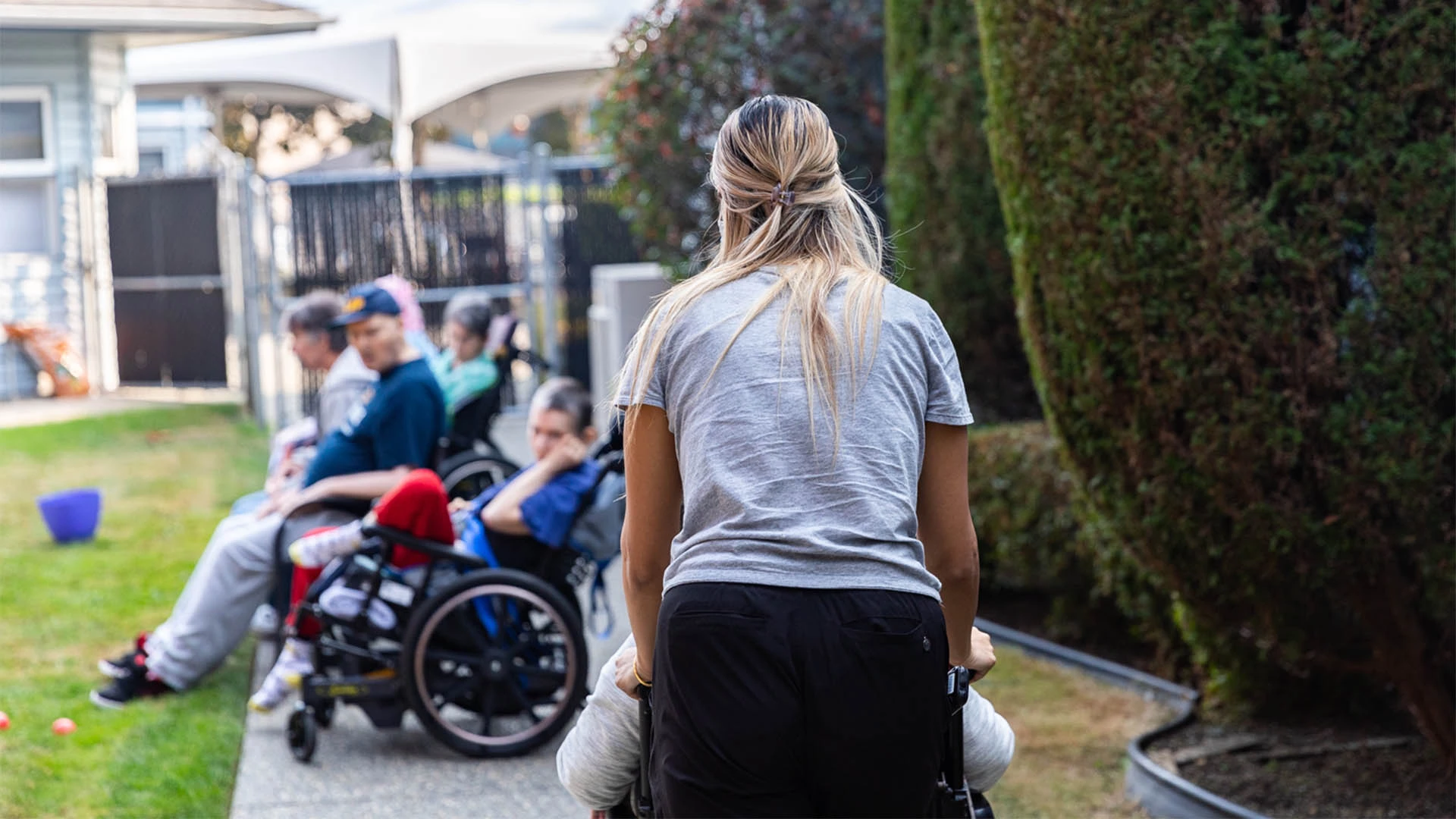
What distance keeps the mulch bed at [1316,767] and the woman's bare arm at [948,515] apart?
2281mm

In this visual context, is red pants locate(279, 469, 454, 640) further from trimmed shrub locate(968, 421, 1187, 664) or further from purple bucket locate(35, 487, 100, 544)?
purple bucket locate(35, 487, 100, 544)

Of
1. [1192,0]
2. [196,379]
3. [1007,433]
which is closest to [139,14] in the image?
[196,379]

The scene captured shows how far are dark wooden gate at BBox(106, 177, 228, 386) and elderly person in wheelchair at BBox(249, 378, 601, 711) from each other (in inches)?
445

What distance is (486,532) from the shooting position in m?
5.17

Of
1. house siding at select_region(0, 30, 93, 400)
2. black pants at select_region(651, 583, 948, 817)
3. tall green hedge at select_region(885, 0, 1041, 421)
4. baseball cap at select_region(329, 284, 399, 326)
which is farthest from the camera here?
house siding at select_region(0, 30, 93, 400)

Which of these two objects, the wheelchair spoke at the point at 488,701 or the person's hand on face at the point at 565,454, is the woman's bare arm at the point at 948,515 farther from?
the wheelchair spoke at the point at 488,701

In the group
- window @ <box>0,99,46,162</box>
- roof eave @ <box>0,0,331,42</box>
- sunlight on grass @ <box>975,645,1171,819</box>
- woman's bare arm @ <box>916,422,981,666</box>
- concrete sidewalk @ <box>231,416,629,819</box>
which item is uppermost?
roof eave @ <box>0,0,331,42</box>

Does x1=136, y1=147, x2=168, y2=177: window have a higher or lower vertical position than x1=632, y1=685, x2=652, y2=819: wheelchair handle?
higher

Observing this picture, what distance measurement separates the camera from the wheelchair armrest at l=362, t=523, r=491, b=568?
488cm

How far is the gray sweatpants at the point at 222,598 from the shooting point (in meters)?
5.64

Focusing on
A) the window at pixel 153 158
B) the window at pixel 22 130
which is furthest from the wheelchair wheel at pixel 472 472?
the window at pixel 153 158

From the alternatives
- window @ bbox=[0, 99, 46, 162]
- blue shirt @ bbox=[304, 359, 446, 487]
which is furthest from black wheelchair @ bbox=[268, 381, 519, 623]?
window @ bbox=[0, 99, 46, 162]

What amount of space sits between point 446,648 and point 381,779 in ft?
1.51

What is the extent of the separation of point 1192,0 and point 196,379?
14.2 m
